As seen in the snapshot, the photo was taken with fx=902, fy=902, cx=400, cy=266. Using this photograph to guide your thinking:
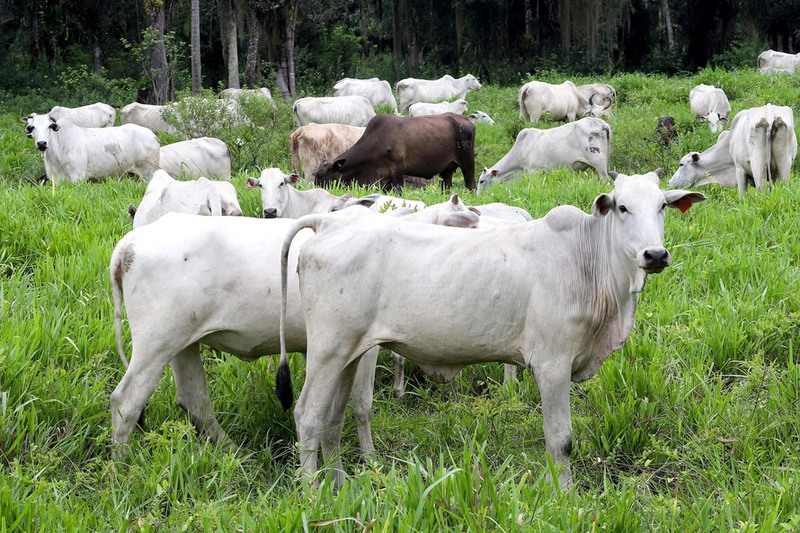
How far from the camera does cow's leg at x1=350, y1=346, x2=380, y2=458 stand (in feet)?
16.5

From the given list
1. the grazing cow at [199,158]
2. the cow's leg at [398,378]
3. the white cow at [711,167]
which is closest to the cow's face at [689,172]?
the white cow at [711,167]

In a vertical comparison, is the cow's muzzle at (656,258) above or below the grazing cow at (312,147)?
below

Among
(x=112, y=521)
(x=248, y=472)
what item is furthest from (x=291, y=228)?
(x=112, y=521)

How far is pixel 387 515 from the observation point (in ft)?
11.2

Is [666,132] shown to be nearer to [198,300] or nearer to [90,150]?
[90,150]

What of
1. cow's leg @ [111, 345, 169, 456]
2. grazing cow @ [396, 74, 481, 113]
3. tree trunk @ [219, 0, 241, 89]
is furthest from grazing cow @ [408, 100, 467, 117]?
cow's leg @ [111, 345, 169, 456]

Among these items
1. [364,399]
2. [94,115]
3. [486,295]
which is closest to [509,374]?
[364,399]

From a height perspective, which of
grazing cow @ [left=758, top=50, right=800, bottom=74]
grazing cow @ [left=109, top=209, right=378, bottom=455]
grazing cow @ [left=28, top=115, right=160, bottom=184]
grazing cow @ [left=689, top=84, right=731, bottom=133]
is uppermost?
grazing cow @ [left=758, top=50, right=800, bottom=74]

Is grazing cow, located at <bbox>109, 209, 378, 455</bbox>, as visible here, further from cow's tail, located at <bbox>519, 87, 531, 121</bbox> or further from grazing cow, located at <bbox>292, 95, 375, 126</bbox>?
cow's tail, located at <bbox>519, 87, 531, 121</bbox>

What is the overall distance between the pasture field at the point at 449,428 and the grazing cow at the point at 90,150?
4.74 metres

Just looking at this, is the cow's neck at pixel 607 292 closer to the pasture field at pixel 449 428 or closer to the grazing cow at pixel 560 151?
the pasture field at pixel 449 428

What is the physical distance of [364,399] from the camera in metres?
5.05

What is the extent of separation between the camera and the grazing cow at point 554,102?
20391 mm

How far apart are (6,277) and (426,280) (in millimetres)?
4124
